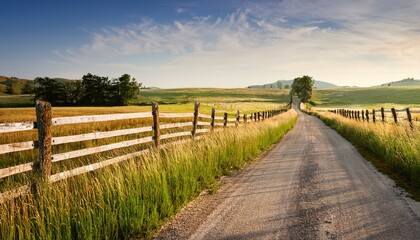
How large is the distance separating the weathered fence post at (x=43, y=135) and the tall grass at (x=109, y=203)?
41 centimetres

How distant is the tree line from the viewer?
278 ft

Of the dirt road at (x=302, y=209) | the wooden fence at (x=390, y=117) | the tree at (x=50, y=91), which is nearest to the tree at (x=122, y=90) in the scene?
the tree at (x=50, y=91)

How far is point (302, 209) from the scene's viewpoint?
231 inches

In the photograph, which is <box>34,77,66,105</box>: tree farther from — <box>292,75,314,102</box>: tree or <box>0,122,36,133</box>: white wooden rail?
<box>292,75,314,102</box>: tree

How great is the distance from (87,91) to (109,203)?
89351mm

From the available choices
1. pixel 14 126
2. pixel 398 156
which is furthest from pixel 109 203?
pixel 398 156

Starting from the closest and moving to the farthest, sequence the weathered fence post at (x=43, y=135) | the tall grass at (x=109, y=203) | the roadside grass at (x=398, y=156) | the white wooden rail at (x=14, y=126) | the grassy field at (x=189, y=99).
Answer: the tall grass at (x=109, y=203) → the white wooden rail at (x=14, y=126) → the weathered fence post at (x=43, y=135) → the roadside grass at (x=398, y=156) → the grassy field at (x=189, y=99)

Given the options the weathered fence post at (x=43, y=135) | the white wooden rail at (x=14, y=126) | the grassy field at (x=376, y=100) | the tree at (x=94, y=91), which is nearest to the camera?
the white wooden rail at (x=14, y=126)

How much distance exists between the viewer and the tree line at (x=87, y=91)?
278 ft

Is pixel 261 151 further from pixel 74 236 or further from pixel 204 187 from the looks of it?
pixel 74 236

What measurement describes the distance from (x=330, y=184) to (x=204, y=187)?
10.3 feet

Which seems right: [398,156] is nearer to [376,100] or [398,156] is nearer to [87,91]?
[87,91]

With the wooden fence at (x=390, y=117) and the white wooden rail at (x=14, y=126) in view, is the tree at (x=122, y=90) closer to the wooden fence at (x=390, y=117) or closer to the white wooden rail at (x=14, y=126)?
the wooden fence at (x=390, y=117)

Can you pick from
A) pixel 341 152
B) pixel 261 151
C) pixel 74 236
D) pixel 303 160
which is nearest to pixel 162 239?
pixel 74 236
